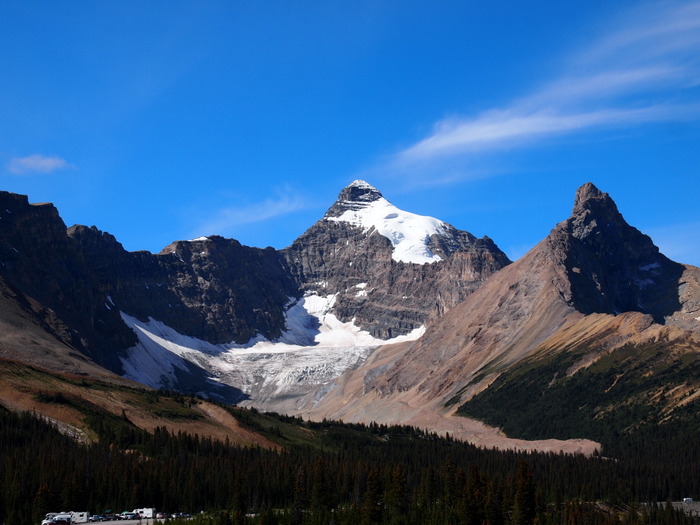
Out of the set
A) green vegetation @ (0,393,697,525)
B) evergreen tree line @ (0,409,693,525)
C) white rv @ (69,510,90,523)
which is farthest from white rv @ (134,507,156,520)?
evergreen tree line @ (0,409,693,525)

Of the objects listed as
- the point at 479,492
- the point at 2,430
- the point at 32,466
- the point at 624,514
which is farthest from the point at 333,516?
the point at 2,430

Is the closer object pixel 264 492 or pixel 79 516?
pixel 79 516

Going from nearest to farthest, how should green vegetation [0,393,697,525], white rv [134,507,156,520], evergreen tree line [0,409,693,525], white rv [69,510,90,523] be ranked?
white rv [69,510,90,523] → white rv [134,507,156,520] → green vegetation [0,393,697,525] → evergreen tree line [0,409,693,525]

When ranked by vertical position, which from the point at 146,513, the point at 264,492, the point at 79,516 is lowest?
the point at 79,516

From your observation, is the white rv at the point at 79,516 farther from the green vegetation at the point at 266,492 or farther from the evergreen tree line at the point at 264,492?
the green vegetation at the point at 266,492

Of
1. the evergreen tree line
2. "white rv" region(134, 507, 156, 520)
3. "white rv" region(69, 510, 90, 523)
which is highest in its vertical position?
the evergreen tree line

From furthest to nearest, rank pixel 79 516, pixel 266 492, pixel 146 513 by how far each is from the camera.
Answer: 1. pixel 266 492
2. pixel 146 513
3. pixel 79 516

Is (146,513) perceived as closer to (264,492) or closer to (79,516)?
(79,516)

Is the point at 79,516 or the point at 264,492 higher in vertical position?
the point at 264,492

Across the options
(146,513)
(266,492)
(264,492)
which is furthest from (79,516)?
(266,492)

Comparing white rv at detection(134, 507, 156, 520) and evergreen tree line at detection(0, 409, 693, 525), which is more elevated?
evergreen tree line at detection(0, 409, 693, 525)

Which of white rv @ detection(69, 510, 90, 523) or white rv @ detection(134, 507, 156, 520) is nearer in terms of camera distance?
white rv @ detection(69, 510, 90, 523)

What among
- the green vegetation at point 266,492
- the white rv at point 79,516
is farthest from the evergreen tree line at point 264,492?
the white rv at point 79,516

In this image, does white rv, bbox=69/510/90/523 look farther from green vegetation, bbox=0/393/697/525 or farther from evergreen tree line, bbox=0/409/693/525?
green vegetation, bbox=0/393/697/525
